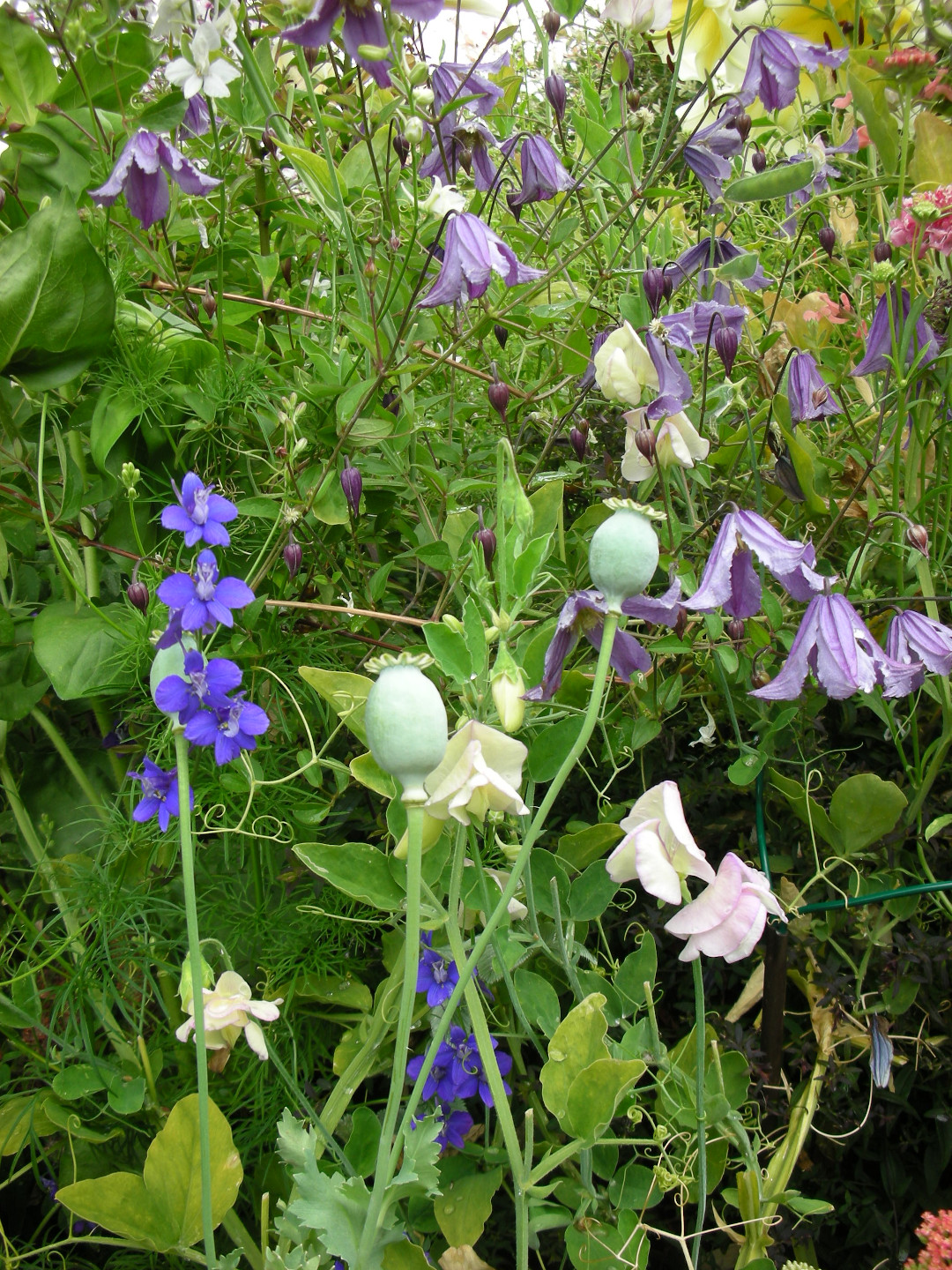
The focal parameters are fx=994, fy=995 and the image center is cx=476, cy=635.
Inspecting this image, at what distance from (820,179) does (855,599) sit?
1.67ft

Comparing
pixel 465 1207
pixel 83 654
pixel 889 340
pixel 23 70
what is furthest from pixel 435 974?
pixel 23 70

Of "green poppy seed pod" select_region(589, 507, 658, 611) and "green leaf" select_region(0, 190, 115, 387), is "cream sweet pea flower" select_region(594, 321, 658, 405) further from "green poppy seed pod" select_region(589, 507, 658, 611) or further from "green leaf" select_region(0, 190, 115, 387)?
"green leaf" select_region(0, 190, 115, 387)

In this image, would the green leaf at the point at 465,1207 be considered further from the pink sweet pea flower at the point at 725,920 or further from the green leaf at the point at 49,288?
the green leaf at the point at 49,288

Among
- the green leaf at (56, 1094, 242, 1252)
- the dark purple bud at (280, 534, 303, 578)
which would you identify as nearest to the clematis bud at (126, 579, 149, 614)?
the dark purple bud at (280, 534, 303, 578)

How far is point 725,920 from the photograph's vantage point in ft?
1.61

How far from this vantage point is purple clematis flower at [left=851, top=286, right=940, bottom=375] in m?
0.76

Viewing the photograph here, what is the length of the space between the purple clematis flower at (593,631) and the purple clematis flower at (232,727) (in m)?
0.17

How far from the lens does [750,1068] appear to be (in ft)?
2.25

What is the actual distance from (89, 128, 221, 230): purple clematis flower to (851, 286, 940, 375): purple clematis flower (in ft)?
1.81

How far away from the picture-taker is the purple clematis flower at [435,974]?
0.69m

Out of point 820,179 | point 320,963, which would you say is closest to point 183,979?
point 320,963

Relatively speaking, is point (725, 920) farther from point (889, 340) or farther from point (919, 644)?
point (889, 340)

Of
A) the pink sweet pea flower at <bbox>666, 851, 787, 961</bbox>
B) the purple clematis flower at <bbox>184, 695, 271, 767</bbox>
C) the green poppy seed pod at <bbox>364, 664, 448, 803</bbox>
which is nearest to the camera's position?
the green poppy seed pod at <bbox>364, 664, 448, 803</bbox>

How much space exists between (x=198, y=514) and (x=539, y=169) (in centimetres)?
46
